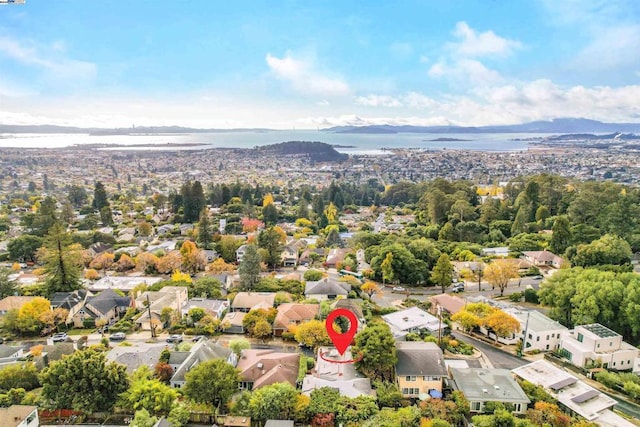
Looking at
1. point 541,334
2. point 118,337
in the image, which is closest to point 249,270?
point 118,337

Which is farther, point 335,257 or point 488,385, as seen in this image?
point 335,257

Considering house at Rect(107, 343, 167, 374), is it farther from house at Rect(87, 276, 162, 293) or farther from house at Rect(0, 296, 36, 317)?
house at Rect(87, 276, 162, 293)

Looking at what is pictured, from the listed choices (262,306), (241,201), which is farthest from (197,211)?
(262,306)

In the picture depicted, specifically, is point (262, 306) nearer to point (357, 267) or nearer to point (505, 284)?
point (357, 267)

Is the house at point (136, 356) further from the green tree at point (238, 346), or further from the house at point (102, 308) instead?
the house at point (102, 308)

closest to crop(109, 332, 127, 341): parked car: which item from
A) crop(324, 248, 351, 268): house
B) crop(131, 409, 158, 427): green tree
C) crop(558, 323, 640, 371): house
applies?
crop(131, 409, 158, 427): green tree

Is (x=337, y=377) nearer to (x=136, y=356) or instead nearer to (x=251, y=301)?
(x=136, y=356)
